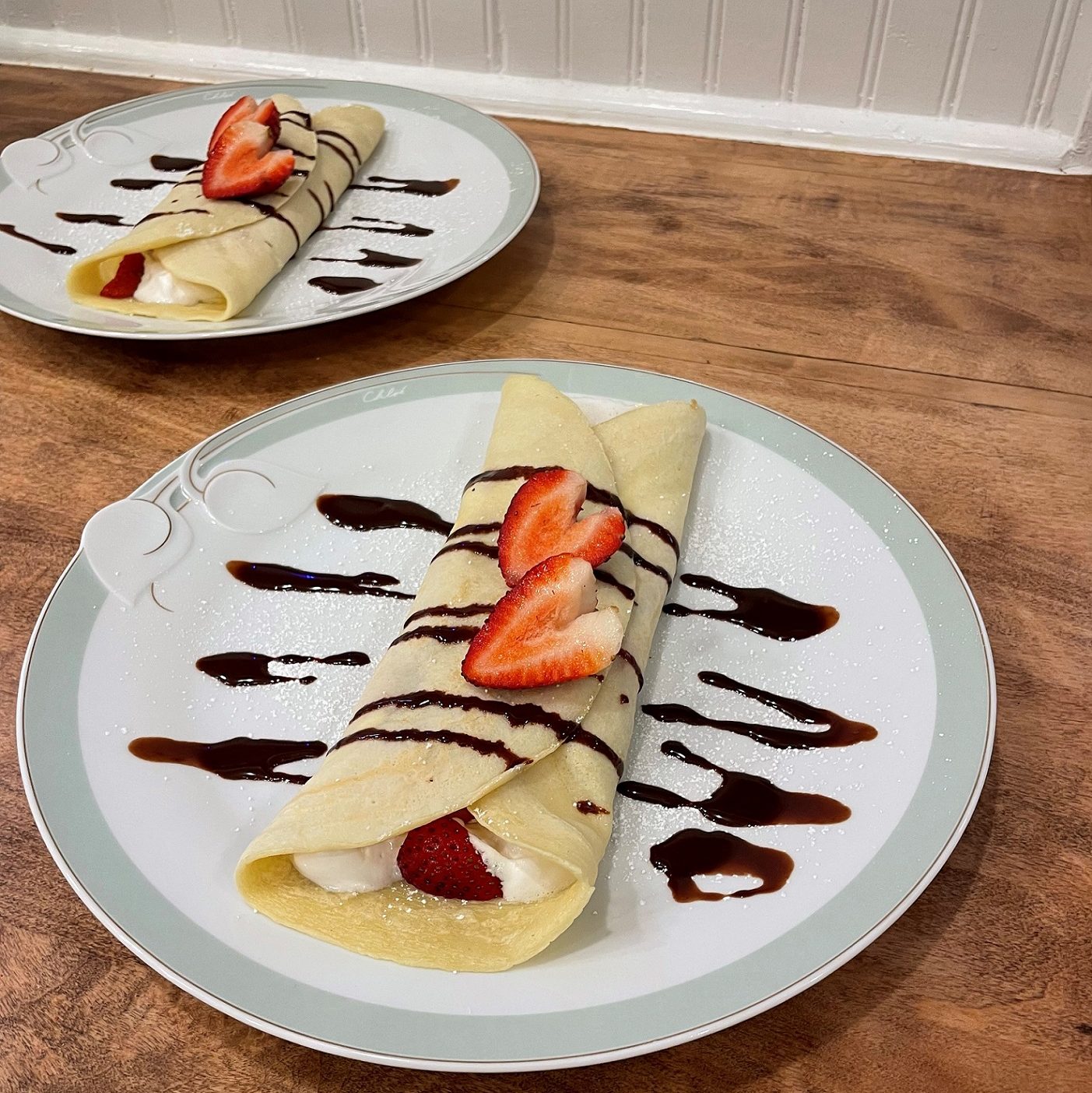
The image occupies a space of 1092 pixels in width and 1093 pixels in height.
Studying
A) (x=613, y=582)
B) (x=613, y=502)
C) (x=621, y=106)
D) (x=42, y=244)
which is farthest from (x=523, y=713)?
(x=621, y=106)

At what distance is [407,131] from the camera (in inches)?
78.7

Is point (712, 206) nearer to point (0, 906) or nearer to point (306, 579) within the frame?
point (306, 579)

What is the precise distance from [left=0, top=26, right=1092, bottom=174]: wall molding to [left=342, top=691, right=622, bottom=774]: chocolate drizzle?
5.15 ft

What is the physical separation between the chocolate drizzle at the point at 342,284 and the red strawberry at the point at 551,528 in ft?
2.13

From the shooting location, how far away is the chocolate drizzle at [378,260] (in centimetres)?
168

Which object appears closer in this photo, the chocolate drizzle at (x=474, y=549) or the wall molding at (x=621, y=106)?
the chocolate drizzle at (x=474, y=549)

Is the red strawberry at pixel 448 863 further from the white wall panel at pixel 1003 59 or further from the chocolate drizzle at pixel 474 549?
the white wall panel at pixel 1003 59

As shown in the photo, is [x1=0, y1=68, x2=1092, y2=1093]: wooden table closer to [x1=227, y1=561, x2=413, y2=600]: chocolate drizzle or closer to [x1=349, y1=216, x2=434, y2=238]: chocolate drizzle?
[x1=349, y1=216, x2=434, y2=238]: chocolate drizzle

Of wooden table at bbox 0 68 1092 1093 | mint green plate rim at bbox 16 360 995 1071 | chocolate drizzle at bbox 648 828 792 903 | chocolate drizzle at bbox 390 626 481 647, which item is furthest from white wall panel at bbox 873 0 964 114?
chocolate drizzle at bbox 648 828 792 903

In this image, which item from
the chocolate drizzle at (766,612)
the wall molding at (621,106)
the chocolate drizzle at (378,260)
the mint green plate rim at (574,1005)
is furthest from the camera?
the wall molding at (621,106)

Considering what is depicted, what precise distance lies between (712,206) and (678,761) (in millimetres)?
1237

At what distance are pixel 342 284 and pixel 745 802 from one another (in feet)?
3.45

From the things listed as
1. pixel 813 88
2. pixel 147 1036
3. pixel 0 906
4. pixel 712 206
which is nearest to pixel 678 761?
pixel 147 1036

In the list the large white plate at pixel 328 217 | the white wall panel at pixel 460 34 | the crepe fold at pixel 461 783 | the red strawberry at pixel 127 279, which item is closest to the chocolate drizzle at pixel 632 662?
the crepe fold at pixel 461 783
